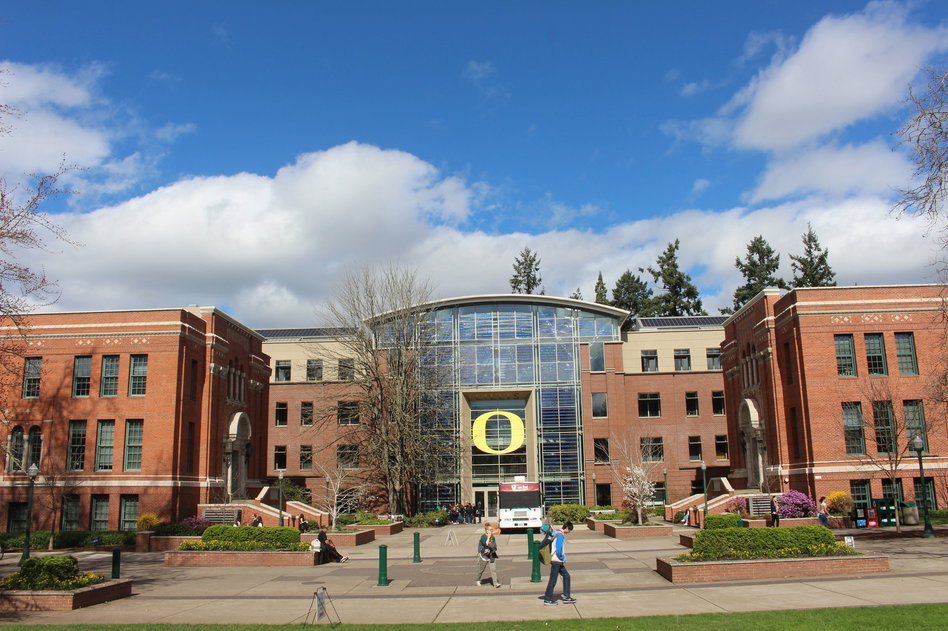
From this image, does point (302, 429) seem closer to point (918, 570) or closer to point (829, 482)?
point (829, 482)

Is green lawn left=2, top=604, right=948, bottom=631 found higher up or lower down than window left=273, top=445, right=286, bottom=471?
lower down

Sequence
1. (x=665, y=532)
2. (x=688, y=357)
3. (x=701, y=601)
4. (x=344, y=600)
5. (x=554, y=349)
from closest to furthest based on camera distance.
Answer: (x=701, y=601) → (x=344, y=600) → (x=665, y=532) → (x=554, y=349) → (x=688, y=357)

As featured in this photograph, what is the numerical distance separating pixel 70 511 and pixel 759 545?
109 feet

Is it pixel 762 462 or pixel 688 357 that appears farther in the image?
pixel 688 357

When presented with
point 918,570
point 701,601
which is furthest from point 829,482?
point 701,601

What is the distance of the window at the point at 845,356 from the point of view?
129 feet

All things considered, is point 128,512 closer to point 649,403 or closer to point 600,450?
point 600,450

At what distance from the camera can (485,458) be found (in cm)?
5975

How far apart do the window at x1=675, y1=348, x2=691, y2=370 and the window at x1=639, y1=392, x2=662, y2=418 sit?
408 cm

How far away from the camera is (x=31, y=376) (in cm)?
4103

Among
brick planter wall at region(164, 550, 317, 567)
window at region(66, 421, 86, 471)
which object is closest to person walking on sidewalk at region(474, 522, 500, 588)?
brick planter wall at region(164, 550, 317, 567)

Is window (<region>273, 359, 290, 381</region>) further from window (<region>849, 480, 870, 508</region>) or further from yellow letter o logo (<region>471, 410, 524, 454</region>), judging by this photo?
window (<region>849, 480, 870, 508</region>)

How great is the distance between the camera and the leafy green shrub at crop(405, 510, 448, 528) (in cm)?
5081

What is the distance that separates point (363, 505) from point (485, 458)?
9.62m
